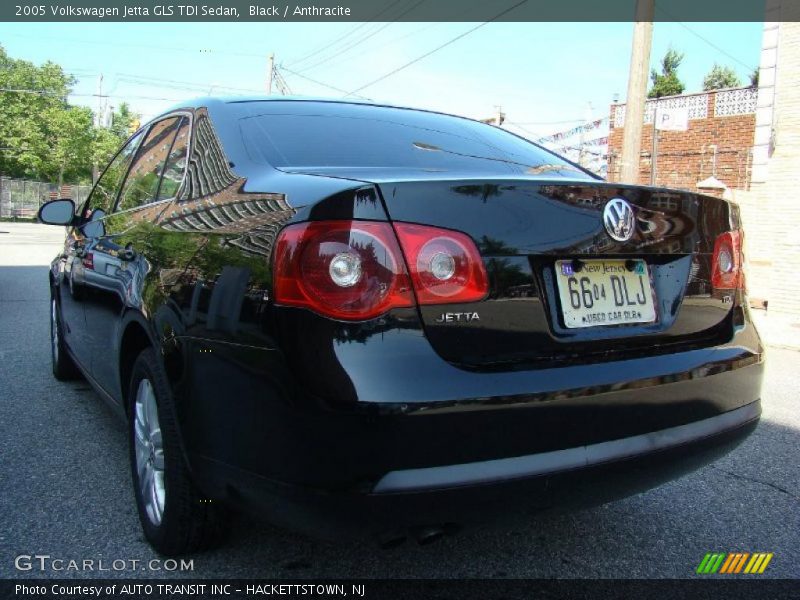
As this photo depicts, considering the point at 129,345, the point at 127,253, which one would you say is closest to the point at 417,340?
the point at 129,345

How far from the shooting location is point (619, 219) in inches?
78.0

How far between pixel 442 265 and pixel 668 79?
45694 mm

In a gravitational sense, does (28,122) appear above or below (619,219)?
above

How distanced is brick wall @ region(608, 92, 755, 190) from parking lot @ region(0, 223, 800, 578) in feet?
62.8

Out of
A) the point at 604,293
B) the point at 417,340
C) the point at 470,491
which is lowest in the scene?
the point at 470,491

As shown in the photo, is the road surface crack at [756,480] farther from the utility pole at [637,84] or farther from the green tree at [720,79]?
the green tree at [720,79]

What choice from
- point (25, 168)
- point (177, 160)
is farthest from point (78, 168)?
point (177, 160)

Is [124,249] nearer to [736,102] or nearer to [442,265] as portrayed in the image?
[442,265]

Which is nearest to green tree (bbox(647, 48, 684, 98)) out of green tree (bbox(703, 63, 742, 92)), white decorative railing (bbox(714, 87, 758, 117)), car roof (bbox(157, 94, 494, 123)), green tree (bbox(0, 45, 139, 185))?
green tree (bbox(703, 63, 742, 92))

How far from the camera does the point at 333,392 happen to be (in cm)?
161

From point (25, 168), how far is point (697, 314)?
48018mm

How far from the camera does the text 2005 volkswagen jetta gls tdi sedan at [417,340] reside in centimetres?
164

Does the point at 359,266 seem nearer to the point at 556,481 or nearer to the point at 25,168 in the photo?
the point at 556,481

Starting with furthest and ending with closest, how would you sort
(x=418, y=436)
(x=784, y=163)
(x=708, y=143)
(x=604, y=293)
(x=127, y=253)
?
(x=708, y=143) < (x=784, y=163) < (x=127, y=253) < (x=604, y=293) < (x=418, y=436)
